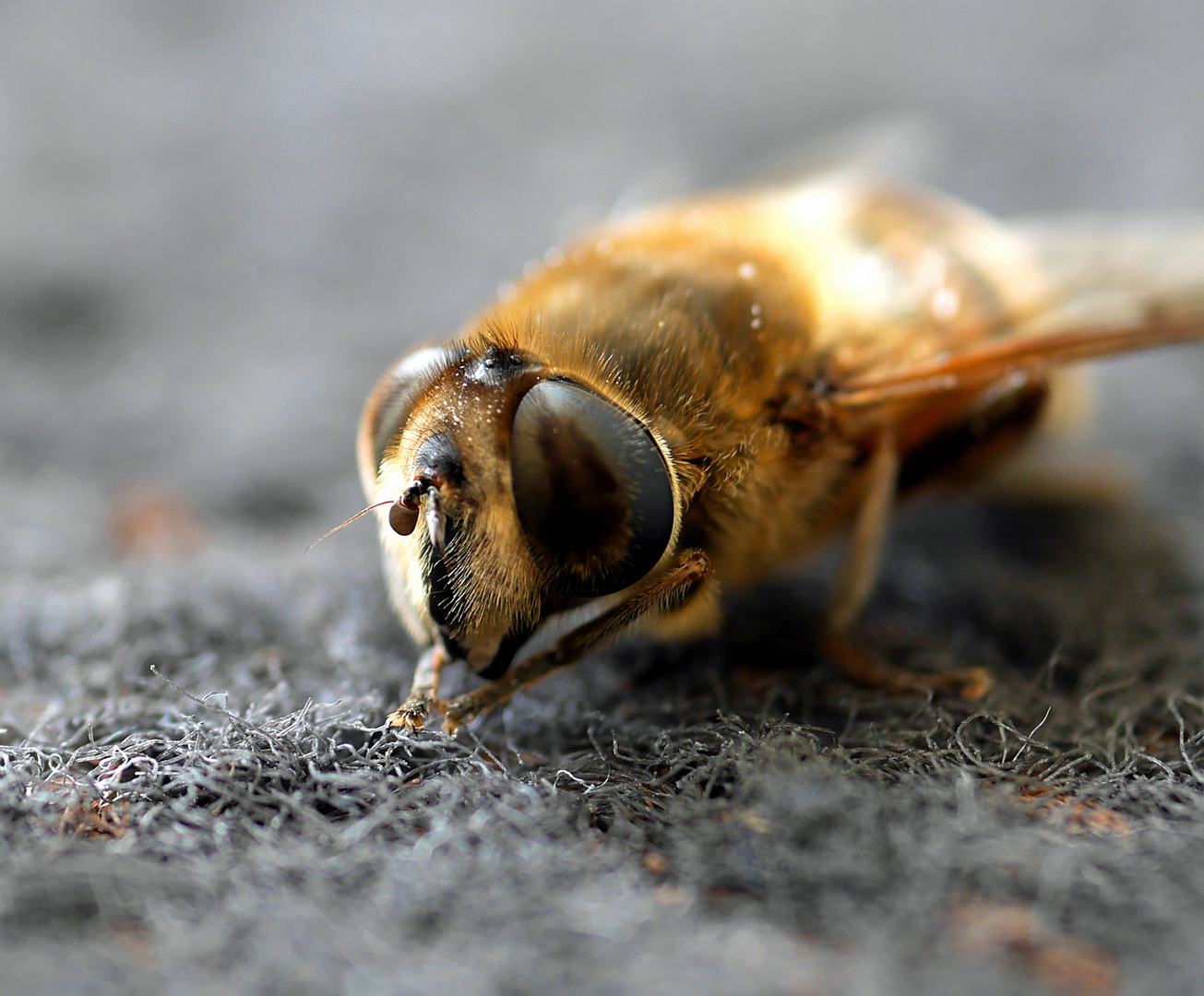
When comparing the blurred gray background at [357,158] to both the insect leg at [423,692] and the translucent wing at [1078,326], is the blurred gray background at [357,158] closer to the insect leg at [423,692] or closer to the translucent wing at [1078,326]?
the insect leg at [423,692]

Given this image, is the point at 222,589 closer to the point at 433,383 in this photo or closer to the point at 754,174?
the point at 433,383

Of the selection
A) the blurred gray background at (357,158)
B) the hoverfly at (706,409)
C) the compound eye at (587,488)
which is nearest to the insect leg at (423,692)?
the hoverfly at (706,409)

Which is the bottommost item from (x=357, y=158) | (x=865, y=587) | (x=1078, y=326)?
(x=865, y=587)

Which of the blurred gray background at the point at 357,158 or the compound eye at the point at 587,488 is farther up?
the blurred gray background at the point at 357,158

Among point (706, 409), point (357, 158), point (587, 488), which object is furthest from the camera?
point (357, 158)

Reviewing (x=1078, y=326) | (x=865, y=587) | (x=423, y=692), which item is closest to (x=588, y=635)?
(x=423, y=692)

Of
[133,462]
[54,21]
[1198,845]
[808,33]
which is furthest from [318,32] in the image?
[1198,845]

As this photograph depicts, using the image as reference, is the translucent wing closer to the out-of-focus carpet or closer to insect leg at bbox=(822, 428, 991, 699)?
insect leg at bbox=(822, 428, 991, 699)

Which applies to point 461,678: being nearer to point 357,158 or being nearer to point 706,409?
point 706,409
